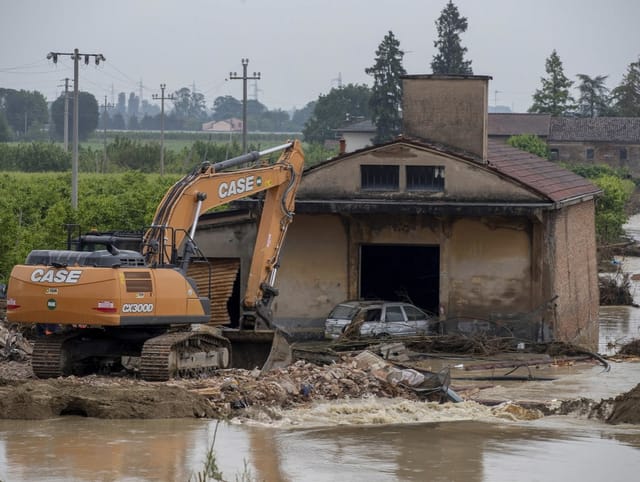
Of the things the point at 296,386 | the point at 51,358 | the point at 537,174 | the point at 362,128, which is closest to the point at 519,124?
the point at 362,128

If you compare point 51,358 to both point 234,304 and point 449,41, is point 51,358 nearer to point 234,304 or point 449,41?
point 234,304

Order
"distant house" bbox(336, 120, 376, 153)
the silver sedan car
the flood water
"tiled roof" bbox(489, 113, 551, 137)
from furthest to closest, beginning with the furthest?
"tiled roof" bbox(489, 113, 551, 137) → "distant house" bbox(336, 120, 376, 153) → the silver sedan car → the flood water

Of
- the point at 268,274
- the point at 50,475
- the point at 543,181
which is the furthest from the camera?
the point at 543,181

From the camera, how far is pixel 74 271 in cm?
2105

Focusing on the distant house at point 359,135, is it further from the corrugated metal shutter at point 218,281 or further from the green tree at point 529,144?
the corrugated metal shutter at point 218,281

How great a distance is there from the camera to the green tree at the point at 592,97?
15812 centimetres

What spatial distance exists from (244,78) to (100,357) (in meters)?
49.2

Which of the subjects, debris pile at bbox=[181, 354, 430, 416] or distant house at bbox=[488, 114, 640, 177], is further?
distant house at bbox=[488, 114, 640, 177]

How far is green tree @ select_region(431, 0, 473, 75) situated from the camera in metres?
120

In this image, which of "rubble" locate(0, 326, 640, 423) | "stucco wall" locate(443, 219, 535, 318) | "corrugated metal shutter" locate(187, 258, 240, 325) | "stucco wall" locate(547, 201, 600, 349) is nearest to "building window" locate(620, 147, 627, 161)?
"stucco wall" locate(547, 201, 600, 349)

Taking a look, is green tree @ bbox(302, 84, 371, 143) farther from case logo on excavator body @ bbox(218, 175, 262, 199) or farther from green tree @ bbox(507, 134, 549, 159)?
case logo on excavator body @ bbox(218, 175, 262, 199)

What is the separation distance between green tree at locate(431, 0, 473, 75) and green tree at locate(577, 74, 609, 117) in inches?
1608

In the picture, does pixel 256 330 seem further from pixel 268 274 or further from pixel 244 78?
pixel 244 78

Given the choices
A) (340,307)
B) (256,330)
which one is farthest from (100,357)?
(340,307)
